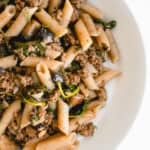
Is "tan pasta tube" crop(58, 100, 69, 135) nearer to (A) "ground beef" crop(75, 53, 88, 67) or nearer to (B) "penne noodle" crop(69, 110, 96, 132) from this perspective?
(B) "penne noodle" crop(69, 110, 96, 132)

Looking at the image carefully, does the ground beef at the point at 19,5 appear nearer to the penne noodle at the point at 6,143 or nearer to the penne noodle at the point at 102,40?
the penne noodle at the point at 102,40

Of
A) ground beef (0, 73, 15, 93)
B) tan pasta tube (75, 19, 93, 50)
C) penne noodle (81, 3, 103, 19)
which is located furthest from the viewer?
penne noodle (81, 3, 103, 19)

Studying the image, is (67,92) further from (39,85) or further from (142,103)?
(142,103)

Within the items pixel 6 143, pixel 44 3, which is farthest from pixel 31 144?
pixel 44 3

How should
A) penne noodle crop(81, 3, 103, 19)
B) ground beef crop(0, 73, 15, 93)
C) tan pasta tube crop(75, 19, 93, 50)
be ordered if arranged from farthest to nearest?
penne noodle crop(81, 3, 103, 19)
tan pasta tube crop(75, 19, 93, 50)
ground beef crop(0, 73, 15, 93)

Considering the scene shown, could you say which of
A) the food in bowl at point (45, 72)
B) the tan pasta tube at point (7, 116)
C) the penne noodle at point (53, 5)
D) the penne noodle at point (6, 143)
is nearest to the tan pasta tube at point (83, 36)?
the food in bowl at point (45, 72)

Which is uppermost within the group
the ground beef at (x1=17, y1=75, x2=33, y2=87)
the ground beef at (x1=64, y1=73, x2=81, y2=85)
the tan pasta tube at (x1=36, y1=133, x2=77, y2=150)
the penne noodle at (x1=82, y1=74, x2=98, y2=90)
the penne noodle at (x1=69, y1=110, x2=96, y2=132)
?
the ground beef at (x1=17, y1=75, x2=33, y2=87)

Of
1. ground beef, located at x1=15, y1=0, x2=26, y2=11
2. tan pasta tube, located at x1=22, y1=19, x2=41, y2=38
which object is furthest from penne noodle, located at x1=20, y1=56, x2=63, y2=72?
ground beef, located at x1=15, y1=0, x2=26, y2=11

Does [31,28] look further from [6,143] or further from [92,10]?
[6,143]
